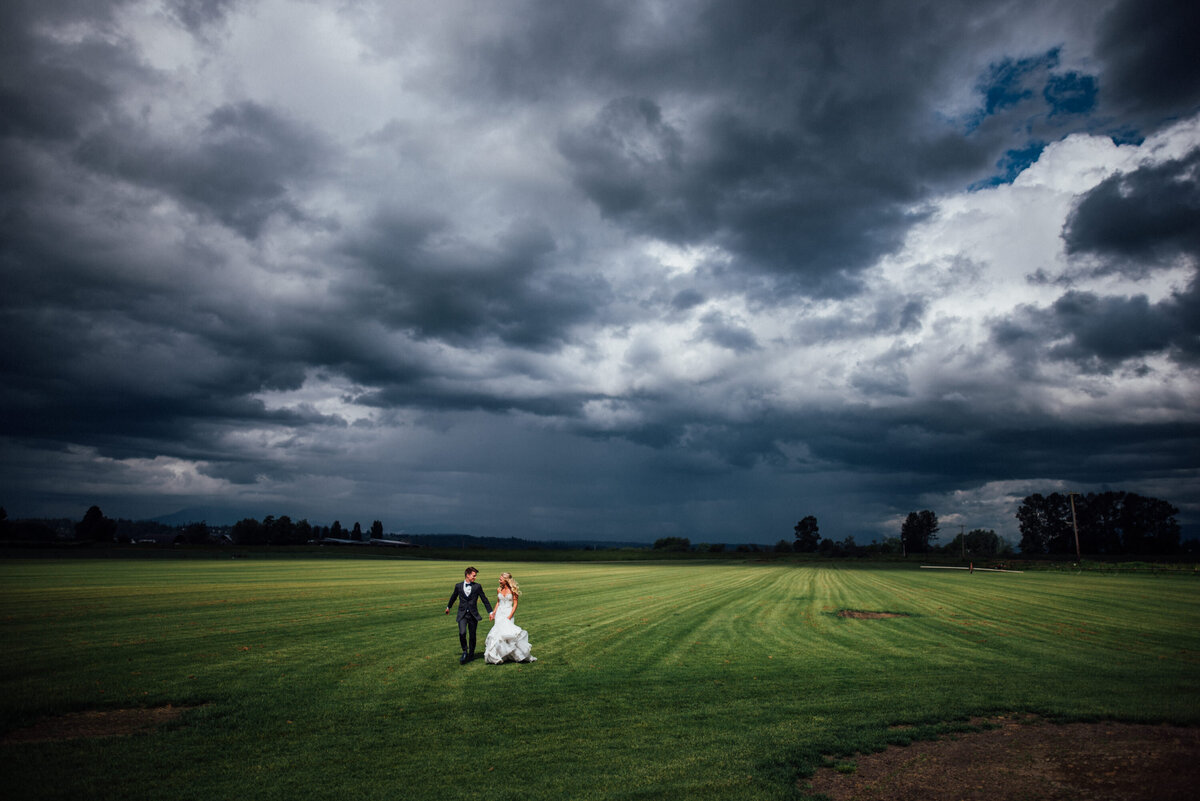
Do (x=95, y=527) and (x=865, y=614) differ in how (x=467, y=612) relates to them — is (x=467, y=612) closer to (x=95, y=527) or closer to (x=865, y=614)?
(x=865, y=614)

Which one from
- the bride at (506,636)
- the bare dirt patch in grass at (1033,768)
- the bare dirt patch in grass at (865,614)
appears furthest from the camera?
the bare dirt patch in grass at (865,614)

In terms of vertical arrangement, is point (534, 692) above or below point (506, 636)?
below

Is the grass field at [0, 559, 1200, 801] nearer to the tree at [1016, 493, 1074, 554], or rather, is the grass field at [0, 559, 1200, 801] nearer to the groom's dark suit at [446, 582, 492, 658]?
the groom's dark suit at [446, 582, 492, 658]

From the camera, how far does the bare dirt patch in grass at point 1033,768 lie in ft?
26.8

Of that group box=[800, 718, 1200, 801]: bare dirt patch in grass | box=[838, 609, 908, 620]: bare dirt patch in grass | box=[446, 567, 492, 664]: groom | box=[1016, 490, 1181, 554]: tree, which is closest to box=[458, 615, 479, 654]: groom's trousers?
box=[446, 567, 492, 664]: groom

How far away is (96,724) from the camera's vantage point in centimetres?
1073

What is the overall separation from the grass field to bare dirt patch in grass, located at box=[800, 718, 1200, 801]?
60cm

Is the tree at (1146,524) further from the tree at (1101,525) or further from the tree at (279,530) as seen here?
the tree at (279,530)

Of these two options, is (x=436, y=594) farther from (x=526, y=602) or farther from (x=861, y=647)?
(x=861, y=647)

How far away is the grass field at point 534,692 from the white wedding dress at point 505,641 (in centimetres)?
34

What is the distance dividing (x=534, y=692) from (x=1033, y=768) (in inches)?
351

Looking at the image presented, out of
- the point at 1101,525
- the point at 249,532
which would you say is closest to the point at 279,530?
the point at 249,532

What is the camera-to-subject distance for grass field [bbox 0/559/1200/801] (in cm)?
859

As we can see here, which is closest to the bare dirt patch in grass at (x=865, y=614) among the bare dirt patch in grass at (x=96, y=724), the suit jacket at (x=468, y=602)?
the suit jacket at (x=468, y=602)
